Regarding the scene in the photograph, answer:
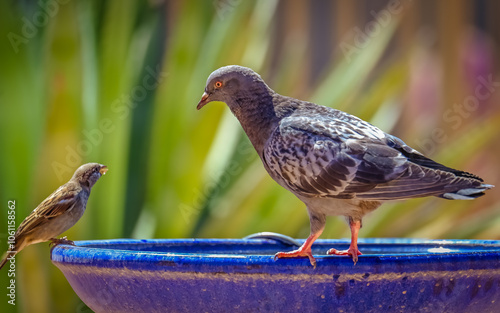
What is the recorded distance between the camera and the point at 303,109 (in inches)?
58.1

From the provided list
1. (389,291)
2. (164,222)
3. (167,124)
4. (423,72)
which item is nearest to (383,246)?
(389,291)

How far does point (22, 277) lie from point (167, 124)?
0.86 m

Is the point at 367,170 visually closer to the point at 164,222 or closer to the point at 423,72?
the point at 164,222

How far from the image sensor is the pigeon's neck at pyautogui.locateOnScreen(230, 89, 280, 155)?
4.79ft

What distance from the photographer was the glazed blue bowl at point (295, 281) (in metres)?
1.00

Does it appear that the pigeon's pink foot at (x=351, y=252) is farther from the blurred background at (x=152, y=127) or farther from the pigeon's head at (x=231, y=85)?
the blurred background at (x=152, y=127)

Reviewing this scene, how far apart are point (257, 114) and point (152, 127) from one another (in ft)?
5.48

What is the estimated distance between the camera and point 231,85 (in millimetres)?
1488

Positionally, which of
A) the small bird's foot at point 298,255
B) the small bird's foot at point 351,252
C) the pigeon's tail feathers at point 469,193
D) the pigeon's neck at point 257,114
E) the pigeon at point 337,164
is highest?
the pigeon's neck at point 257,114

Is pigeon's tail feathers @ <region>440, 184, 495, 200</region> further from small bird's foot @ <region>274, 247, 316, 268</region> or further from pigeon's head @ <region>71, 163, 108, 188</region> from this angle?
pigeon's head @ <region>71, 163, 108, 188</region>

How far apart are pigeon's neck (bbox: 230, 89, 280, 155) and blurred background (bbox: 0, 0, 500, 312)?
1175 millimetres

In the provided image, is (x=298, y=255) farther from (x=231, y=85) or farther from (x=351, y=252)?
(x=231, y=85)

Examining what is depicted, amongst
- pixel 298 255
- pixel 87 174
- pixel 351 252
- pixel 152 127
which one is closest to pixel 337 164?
pixel 351 252

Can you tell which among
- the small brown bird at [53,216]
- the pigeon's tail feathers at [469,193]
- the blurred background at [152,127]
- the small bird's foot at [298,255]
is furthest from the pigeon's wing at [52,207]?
the blurred background at [152,127]
